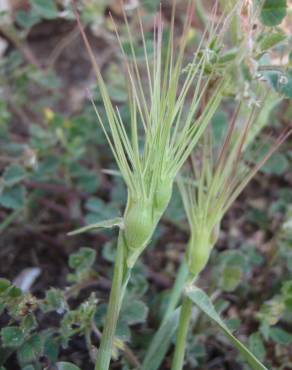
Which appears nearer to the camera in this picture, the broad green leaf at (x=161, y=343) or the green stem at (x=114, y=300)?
the green stem at (x=114, y=300)

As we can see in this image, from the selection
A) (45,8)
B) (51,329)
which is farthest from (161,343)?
(45,8)

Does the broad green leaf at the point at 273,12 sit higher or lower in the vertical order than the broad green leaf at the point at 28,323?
higher

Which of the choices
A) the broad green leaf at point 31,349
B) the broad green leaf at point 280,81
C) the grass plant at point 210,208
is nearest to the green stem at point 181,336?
the grass plant at point 210,208

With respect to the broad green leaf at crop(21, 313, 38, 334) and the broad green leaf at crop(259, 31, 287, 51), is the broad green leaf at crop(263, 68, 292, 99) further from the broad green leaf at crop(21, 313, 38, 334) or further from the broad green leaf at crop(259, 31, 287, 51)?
the broad green leaf at crop(21, 313, 38, 334)

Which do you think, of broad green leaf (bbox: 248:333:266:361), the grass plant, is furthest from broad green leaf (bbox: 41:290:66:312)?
broad green leaf (bbox: 248:333:266:361)

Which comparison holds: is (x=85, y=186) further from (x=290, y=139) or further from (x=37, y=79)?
(x=290, y=139)

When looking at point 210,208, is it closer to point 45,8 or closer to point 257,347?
point 257,347

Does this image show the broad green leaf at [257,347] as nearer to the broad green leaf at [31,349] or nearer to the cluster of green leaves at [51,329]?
the cluster of green leaves at [51,329]
